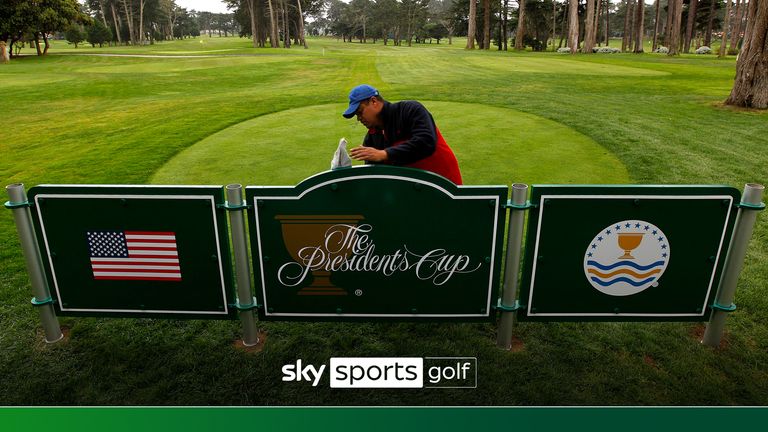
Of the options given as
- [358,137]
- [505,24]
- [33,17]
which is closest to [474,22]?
[505,24]

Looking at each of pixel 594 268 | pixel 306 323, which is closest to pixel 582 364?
pixel 594 268

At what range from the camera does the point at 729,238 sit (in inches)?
144

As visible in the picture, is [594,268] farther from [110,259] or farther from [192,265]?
[110,259]

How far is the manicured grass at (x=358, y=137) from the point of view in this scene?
353cm

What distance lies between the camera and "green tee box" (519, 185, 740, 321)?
11.5 ft

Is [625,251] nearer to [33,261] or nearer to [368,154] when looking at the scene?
[368,154]

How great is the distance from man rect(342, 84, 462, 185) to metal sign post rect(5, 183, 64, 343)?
A: 2.45 m

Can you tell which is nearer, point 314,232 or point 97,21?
point 314,232

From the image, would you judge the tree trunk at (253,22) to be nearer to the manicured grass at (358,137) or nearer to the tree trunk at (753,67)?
the manicured grass at (358,137)

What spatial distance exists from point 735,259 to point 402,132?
2.65 metres

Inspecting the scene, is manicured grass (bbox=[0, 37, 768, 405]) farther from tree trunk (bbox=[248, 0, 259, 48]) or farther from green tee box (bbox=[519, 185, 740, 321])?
tree trunk (bbox=[248, 0, 259, 48])

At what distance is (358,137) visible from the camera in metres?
9.59

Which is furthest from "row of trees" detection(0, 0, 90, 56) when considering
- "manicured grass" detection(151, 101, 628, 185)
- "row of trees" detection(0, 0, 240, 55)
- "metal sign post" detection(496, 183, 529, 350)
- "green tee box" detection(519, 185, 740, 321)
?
"green tee box" detection(519, 185, 740, 321)

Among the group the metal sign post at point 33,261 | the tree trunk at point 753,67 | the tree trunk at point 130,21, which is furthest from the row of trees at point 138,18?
the metal sign post at point 33,261
